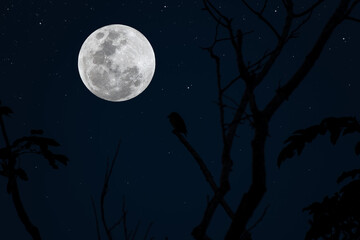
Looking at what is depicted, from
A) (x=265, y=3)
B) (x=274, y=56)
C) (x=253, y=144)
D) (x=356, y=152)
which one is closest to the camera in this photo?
(x=253, y=144)

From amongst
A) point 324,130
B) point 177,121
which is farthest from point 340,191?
point 177,121

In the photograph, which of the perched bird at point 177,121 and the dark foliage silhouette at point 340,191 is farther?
the dark foliage silhouette at point 340,191

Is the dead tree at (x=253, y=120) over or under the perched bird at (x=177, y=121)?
under

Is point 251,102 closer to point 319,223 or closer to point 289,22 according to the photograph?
point 289,22

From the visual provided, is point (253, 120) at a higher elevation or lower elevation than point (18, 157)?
lower

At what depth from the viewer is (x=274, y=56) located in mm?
1001

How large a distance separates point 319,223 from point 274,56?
68.7 inches

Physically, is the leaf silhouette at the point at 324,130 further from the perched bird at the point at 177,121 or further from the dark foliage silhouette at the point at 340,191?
the perched bird at the point at 177,121

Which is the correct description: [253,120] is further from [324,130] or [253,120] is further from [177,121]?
[324,130]

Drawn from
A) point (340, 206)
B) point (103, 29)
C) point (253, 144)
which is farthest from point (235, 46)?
point (103, 29)

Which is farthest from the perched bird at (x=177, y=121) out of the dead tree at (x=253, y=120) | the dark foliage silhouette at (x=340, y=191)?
the dark foliage silhouette at (x=340, y=191)

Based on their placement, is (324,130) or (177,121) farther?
(324,130)

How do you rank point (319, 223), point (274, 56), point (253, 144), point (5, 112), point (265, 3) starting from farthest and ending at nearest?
point (319, 223), point (5, 112), point (265, 3), point (274, 56), point (253, 144)

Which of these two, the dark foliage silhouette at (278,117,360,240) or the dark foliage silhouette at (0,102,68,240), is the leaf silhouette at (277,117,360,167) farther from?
the dark foliage silhouette at (0,102,68,240)
